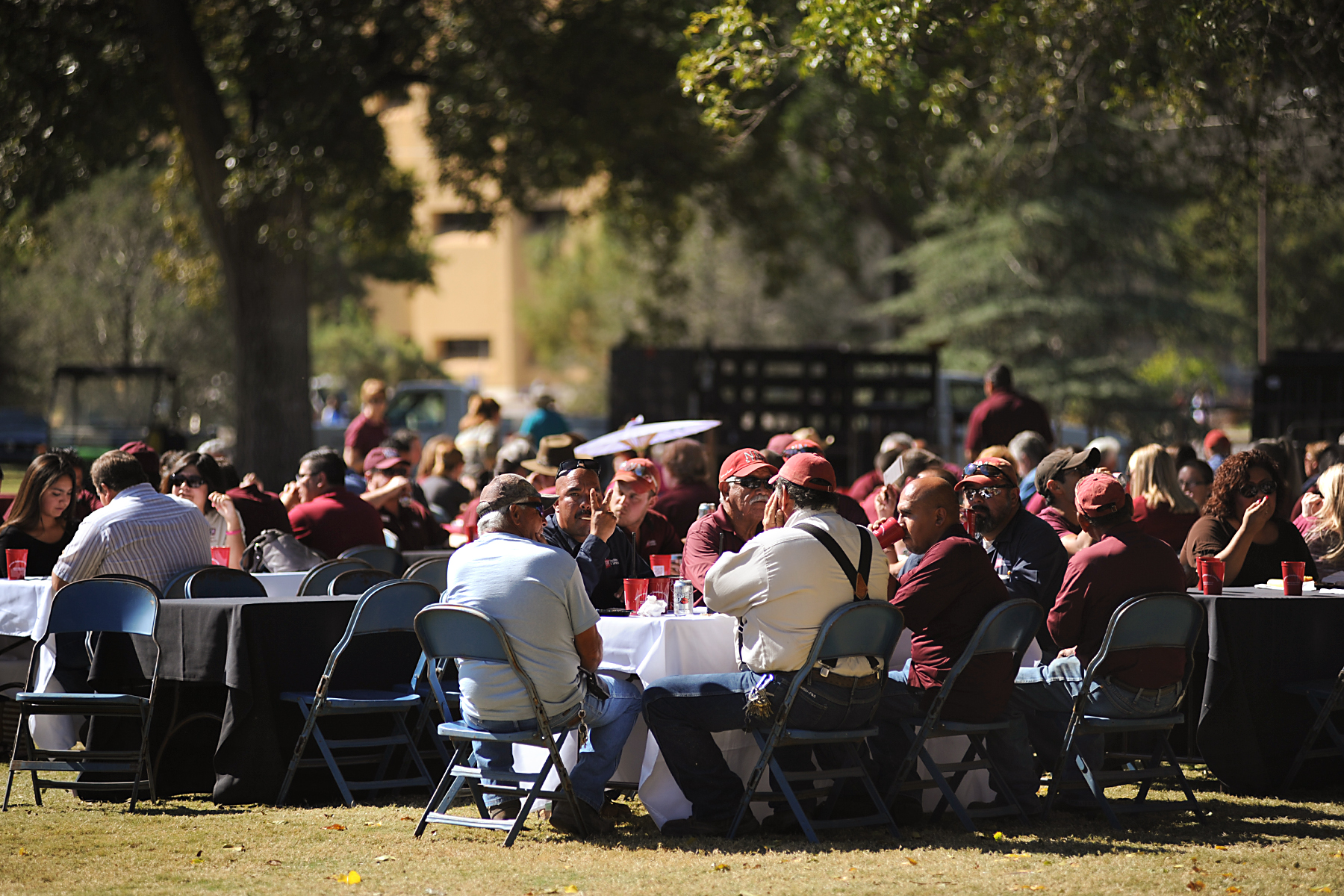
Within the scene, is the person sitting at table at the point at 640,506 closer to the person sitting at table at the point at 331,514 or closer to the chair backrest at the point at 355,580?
the chair backrest at the point at 355,580

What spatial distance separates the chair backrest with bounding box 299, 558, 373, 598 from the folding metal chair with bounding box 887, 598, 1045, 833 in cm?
286

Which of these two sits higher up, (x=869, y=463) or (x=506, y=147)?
(x=506, y=147)

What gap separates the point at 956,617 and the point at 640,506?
1.97m

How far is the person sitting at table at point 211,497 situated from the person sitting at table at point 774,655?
312 cm

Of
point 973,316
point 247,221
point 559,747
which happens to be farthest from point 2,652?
point 973,316

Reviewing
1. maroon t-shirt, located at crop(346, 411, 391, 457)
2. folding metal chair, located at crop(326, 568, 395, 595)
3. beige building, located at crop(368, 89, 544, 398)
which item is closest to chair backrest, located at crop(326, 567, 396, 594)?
folding metal chair, located at crop(326, 568, 395, 595)

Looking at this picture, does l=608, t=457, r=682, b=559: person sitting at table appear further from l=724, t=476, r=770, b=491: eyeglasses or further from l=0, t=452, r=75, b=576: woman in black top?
l=0, t=452, r=75, b=576: woman in black top

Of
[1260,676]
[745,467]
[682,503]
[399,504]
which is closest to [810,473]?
[745,467]

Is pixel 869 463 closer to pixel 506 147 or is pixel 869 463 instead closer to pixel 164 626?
pixel 506 147

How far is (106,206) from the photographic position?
99.2ft

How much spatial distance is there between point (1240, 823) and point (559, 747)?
2.77m

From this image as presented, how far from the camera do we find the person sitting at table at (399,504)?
31.4 feet

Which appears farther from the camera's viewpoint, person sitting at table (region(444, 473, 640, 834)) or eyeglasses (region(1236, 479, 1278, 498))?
eyeglasses (region(1236, 479, 1278, 498))

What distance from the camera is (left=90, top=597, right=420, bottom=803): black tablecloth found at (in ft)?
20.5
